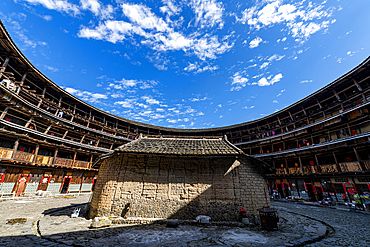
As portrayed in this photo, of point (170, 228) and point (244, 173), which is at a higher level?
point (244, 173)

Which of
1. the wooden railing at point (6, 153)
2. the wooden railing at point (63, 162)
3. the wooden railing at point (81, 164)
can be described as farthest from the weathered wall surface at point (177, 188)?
the wooden railing at point (81, 164)

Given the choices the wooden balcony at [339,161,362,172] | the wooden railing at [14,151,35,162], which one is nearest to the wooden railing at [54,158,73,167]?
the wooden railing at [14,151,35,162]

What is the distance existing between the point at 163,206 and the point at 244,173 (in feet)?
18.5

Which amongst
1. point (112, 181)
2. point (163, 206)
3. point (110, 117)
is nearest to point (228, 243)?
point (163, 206)

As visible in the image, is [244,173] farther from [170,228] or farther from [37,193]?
[37,193]

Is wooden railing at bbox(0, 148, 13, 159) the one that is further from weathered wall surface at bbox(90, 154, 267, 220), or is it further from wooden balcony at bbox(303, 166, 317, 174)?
wooden balcony at bbox(303, 166, 317, 174)

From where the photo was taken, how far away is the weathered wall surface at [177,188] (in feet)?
29.6

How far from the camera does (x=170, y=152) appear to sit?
9.80 metres

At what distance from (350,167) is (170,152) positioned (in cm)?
2079

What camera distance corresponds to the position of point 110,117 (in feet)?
107

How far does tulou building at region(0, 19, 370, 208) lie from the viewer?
31.2 feet

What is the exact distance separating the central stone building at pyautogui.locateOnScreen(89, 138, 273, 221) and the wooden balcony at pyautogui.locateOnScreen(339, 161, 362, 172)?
1414 centimetres

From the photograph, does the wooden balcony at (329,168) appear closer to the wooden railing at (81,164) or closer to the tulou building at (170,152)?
the tulou building at (170,152)

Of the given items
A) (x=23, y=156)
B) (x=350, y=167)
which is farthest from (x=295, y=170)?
Result: (x=23, y=156)
